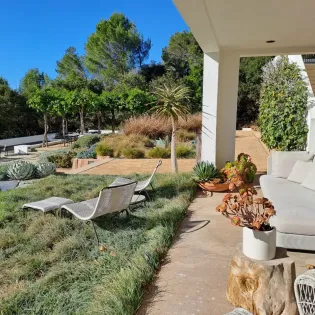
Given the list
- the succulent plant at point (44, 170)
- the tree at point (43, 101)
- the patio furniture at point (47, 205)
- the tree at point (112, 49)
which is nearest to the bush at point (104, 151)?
the succulent plant at point (44, 170)

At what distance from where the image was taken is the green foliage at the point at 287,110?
8.44 meters

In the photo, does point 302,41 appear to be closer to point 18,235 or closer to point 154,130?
point 18,235

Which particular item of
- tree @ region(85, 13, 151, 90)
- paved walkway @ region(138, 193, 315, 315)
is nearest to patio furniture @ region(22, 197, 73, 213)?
paved walkway @ region(138, 193, 315, 315)

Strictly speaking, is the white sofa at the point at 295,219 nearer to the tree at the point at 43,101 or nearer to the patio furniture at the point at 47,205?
the patio furniture at the point at 47,205

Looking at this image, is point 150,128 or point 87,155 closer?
point 87,155

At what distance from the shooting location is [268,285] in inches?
81.2

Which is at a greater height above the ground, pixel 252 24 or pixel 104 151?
pixel 252 24

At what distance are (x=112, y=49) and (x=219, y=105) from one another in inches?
1019

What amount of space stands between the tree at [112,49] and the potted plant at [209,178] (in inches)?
973

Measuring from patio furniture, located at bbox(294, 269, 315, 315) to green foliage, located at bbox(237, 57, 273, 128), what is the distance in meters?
22.7

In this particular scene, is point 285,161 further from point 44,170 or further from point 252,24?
point 44,170

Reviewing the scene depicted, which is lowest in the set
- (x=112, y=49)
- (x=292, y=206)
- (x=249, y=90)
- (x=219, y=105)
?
(x=292, y=206)

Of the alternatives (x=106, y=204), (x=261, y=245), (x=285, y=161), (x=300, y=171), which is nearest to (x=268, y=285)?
(x=261, y=245)

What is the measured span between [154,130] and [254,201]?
11.7m
